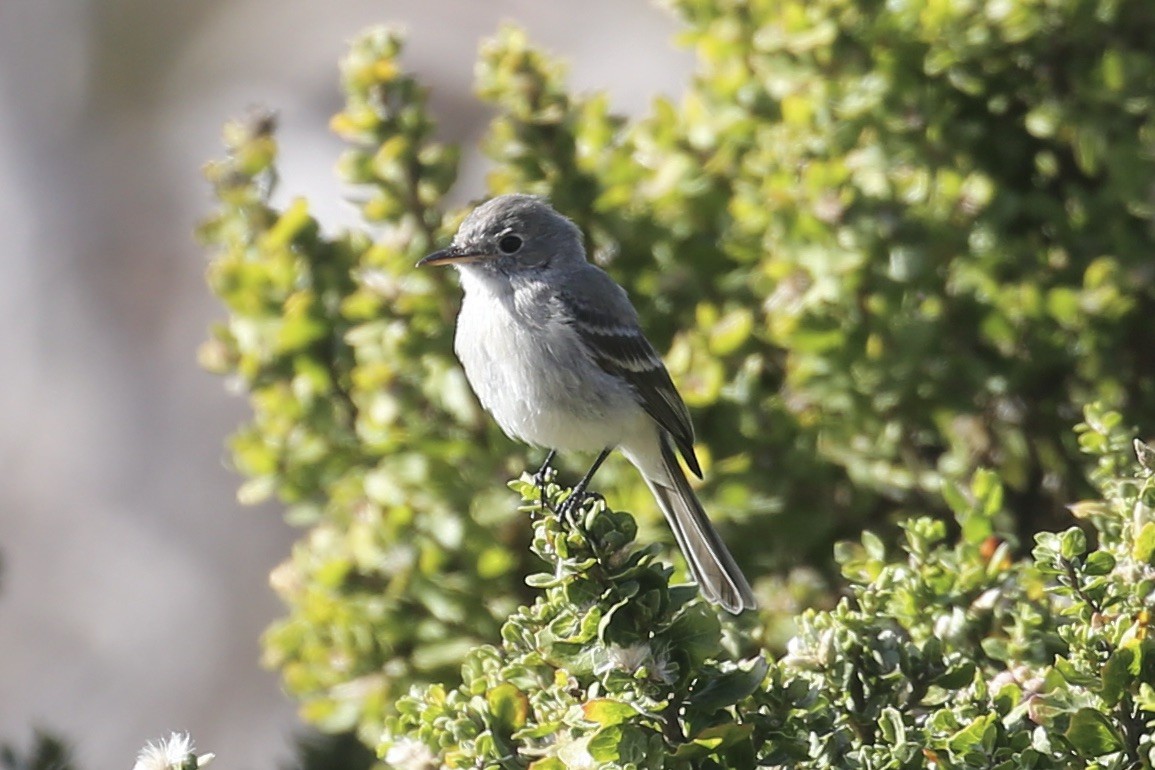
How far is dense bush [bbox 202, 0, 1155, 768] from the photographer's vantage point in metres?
4.70

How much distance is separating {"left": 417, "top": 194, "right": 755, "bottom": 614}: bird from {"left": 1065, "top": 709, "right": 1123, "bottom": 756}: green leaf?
149 centimetres

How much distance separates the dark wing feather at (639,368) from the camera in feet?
14.4

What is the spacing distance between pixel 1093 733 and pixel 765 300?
103 inches

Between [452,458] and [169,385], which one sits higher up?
[169,385]

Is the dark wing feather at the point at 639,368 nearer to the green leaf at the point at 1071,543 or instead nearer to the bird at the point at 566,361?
the bird at the point at 566,361

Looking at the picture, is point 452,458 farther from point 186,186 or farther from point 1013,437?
point 186,186

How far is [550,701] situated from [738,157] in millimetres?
A: 2912

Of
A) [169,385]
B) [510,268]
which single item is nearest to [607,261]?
[510,268]

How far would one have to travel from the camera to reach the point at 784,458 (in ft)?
16.1

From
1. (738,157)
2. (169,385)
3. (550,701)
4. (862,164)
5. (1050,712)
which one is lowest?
(1050,712)

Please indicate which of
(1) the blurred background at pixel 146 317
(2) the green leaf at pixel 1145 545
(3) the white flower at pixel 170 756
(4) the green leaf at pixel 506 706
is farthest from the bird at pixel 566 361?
(1) the blurred background at pixel 146 317

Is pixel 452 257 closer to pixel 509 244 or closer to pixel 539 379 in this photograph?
pixel 509 244

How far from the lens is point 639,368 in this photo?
4.42 metres

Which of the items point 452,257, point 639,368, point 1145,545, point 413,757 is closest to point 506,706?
point 413,757
